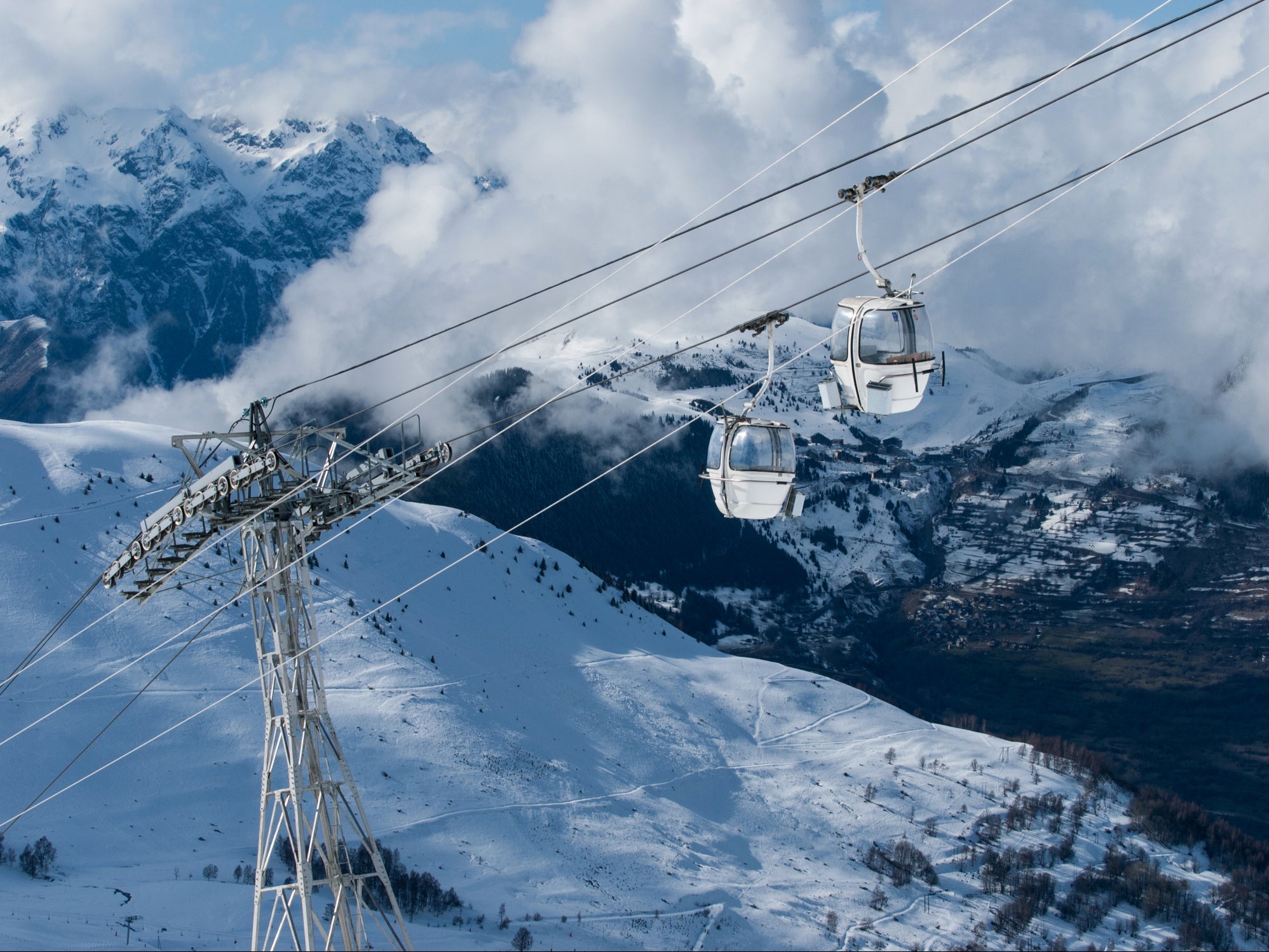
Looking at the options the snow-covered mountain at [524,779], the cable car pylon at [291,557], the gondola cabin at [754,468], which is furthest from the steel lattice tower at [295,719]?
the snow-covered mountain at [524,779]

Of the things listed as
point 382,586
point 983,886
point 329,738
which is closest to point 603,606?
point 382,586

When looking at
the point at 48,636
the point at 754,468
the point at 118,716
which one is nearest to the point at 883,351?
the point at 754,468

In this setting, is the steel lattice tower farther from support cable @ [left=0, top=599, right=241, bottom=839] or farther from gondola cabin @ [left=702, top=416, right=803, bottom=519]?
gondola cabin @ [left=702, top=416, right=803, bottom=519]

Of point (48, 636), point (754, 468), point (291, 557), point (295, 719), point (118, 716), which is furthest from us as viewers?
point (118, 716)

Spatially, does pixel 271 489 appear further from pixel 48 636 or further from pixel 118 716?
pixel 118 716

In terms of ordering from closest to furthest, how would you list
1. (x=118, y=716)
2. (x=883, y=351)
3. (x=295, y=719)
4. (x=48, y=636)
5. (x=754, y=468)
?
(x=883, y=351) → (x=754, y=468) → (x=295, y=719) → (x=48, y=636) → (x=118, y=716)
